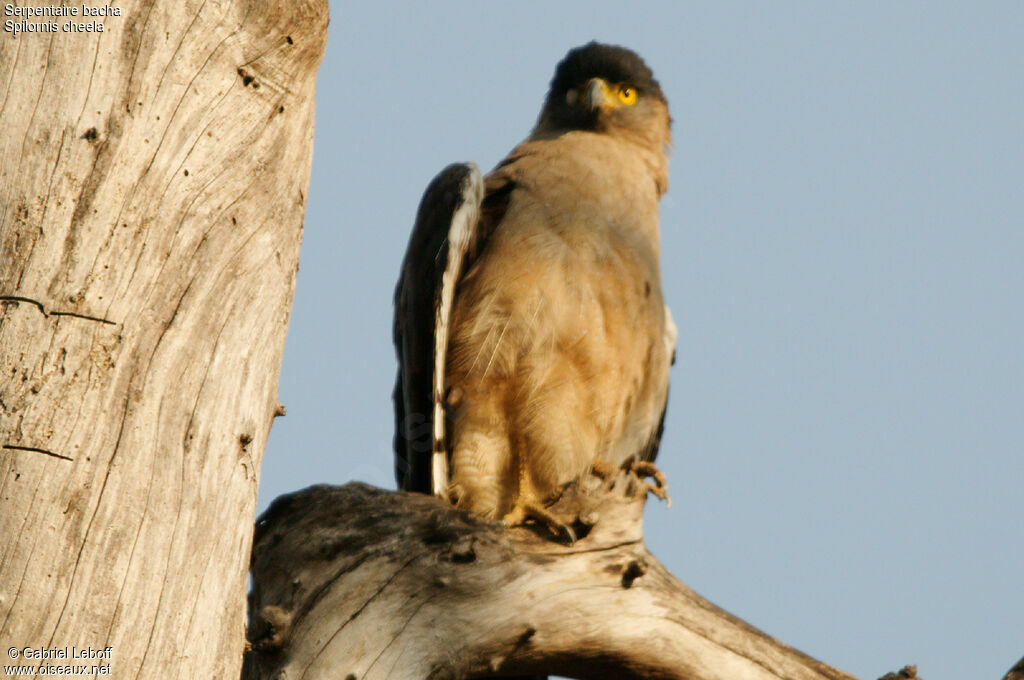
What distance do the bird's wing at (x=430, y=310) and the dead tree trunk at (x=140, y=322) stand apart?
62.5 inches

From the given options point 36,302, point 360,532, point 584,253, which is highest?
point 584,253

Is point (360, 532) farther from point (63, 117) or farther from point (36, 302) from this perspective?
point (63, 117)

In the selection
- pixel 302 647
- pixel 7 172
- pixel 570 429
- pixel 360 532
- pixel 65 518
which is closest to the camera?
pixel 65 518

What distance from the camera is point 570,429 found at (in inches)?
191

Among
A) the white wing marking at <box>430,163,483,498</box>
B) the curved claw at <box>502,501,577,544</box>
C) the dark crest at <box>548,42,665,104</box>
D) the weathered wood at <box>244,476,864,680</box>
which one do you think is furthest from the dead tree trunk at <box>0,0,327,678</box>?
the dark crest at <box>548,42,665,104</box>

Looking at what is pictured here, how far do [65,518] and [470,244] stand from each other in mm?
2829

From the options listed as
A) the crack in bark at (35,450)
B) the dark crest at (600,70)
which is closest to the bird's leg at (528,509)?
the crack in bark at (35,450)

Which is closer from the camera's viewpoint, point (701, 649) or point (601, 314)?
point (701, 649)

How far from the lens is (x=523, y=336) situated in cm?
480

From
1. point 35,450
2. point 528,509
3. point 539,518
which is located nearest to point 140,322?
point 35,450

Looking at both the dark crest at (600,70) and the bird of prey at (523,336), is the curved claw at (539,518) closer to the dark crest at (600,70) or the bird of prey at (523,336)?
the bird of prey at (523,336)

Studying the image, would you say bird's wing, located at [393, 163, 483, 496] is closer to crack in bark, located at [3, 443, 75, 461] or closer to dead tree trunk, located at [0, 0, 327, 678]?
dead tree trunk, located at [0, 0, 327, 678]

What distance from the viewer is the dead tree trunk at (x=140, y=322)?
2.60 meters

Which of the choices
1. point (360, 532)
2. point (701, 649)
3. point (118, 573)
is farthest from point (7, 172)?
point (701, 649)
